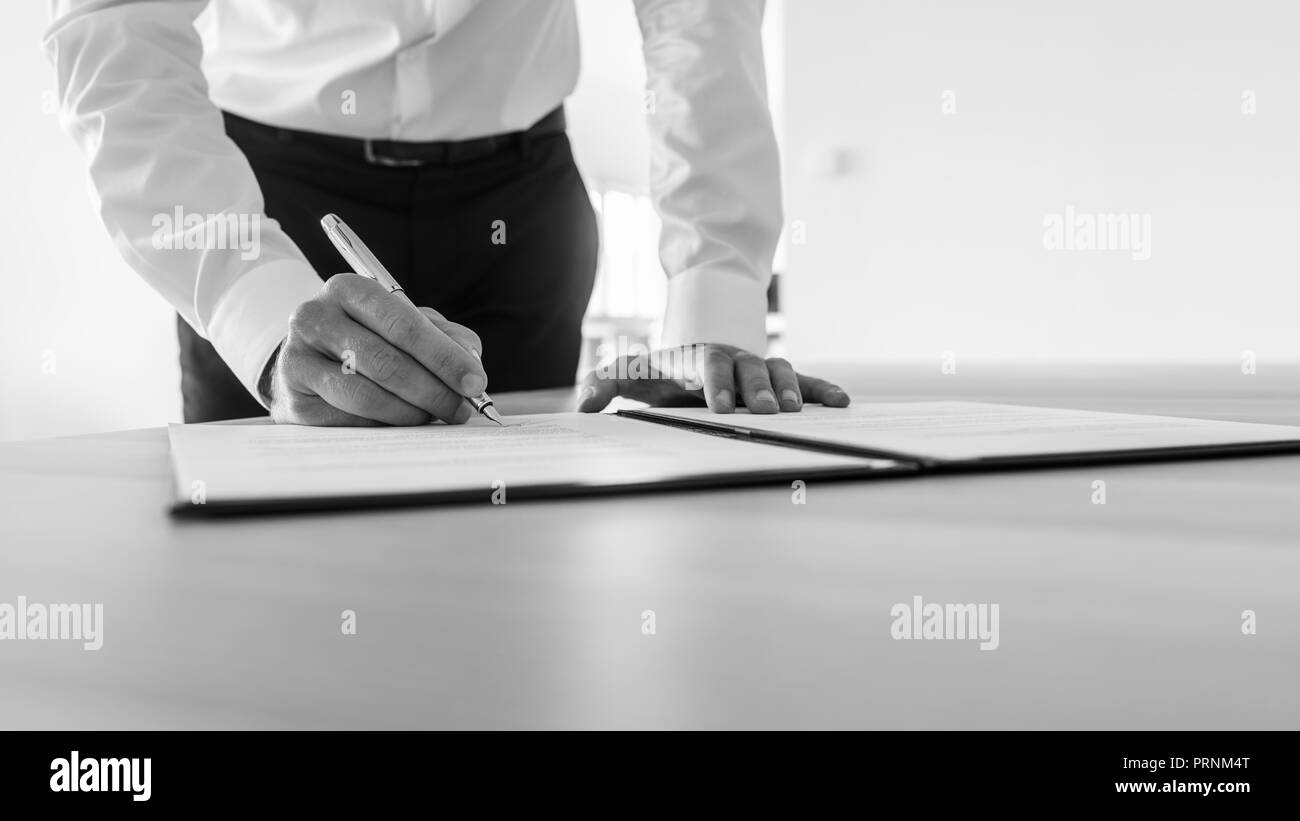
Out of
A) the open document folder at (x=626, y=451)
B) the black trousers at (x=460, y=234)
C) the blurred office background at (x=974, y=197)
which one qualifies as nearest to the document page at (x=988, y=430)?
the open document folder at (x=626, y=451)

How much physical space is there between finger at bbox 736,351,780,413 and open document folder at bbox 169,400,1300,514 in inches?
1.1

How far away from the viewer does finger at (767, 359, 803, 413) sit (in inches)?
30.9

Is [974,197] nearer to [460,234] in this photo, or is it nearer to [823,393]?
[460,234]

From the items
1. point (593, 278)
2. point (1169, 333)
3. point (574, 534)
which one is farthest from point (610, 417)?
point (1169, 333)

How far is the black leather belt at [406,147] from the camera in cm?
121

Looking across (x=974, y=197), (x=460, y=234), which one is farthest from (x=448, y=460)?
(x=974, y=197)

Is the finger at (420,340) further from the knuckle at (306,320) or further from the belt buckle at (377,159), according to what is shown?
the belt buckle at (377,159)

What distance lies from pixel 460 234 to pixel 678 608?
3.59 feet

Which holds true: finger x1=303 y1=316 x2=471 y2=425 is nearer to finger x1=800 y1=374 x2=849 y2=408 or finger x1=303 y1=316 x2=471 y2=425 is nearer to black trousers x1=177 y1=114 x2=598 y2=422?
finger x1=800 y1=374 x2=849 y2=408

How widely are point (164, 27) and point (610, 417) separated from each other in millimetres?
599
